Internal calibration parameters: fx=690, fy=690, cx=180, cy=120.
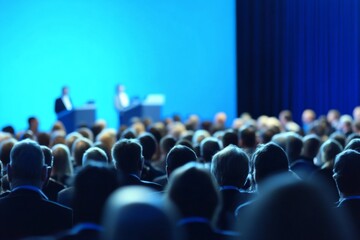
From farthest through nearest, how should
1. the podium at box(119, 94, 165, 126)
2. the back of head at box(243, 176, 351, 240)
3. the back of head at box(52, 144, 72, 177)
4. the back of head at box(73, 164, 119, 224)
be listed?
1. the podium at box(119, 94, 165, 126)
2. the back of head at box(52, 144, 72, 177)
3. the back of head at box(73, 164, 119, 224)
4. the back of head at box(243, 176, 351, 240)

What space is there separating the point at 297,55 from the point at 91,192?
1472cm

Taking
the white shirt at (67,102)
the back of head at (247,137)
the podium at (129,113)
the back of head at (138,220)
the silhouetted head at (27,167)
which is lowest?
the podium at (129,113)

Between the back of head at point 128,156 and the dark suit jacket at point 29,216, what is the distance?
1051 millimetres

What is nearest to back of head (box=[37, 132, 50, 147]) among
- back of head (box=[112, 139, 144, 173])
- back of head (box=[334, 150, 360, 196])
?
back of head (box=[112, 139, 144, 173])

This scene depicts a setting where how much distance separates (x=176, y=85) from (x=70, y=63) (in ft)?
8.54

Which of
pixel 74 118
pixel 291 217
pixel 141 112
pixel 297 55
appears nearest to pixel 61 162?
pixel 291 217

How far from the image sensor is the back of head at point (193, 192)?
8.12 ft

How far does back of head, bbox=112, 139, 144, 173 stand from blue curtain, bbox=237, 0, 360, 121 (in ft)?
41.0

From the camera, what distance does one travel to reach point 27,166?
355 cm

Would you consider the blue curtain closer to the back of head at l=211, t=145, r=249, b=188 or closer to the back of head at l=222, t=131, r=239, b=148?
the back of head at l=222, t=131, r=239, b=148

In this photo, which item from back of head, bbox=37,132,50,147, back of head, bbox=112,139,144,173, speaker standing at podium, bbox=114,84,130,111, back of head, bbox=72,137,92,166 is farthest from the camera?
speaker standing at podium, bbox=114,84,130,111

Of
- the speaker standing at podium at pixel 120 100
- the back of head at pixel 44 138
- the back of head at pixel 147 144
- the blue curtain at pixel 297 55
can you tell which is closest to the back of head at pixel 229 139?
the back of head at pixel 147 144

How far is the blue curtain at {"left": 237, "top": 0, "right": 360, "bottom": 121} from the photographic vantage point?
16.3 metres

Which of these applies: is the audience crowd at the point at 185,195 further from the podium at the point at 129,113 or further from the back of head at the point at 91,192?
the podium at the point at 129,113
